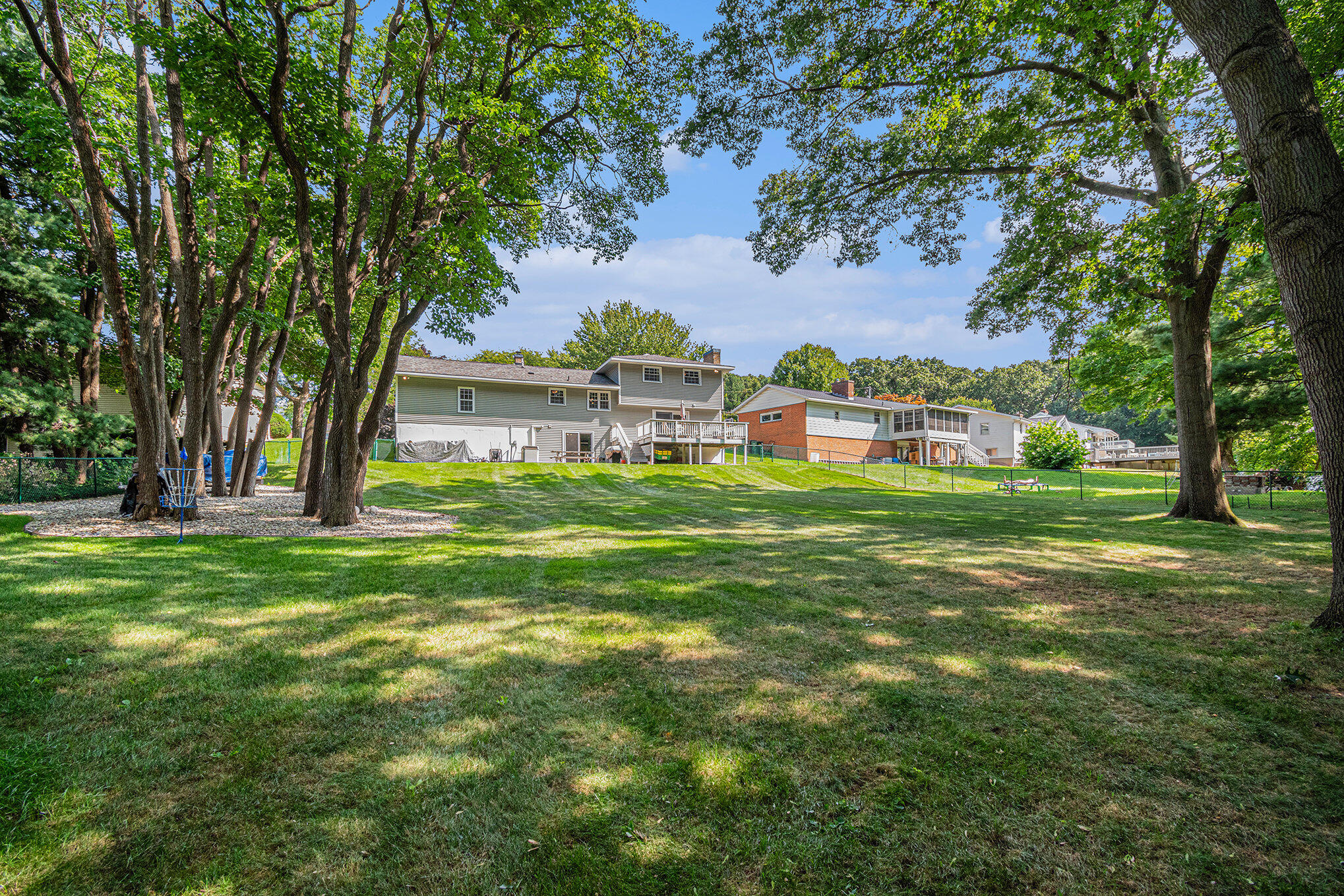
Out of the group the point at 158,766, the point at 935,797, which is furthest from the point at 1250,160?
the point at 158,766

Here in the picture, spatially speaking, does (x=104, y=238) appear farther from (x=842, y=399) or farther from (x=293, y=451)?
(x=842, y=399)

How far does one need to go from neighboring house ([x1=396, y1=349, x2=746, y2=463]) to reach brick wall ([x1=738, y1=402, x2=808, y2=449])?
564cm

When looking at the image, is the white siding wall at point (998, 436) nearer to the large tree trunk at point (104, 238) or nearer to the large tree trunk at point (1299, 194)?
the large tree trunk at point (1299, 194)

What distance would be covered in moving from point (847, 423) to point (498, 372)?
23058mm

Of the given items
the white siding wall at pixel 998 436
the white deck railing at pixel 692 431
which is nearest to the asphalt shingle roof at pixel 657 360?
the white deck railing at pixel 692 431

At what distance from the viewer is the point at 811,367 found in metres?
57.1

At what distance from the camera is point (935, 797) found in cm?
223

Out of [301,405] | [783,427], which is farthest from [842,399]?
[301,405]

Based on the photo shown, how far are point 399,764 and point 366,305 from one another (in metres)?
16.3

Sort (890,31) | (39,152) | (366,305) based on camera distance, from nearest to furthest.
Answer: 1. (890,31)
2. (39,152)
3. (366,305)

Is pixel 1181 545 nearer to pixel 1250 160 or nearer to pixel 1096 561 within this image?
pixel 1096 561

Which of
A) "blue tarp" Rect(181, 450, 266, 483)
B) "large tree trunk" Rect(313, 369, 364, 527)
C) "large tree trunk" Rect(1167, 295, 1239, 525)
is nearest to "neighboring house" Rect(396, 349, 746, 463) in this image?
"blue tarp" Rect(181, 450, 266, 483)

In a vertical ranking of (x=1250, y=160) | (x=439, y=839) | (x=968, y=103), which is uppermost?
(x=968, y=103)

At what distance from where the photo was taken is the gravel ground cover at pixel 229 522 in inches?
320
